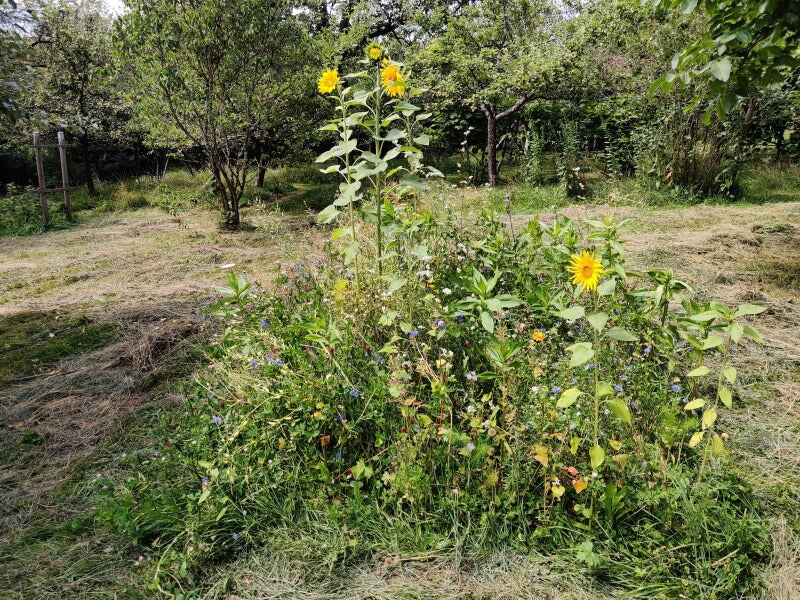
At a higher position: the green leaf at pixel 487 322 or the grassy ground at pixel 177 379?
the green leaf at pixel 487 322

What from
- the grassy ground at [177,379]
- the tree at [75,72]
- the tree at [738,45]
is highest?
the tree at [75,72]

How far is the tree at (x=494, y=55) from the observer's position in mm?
7879

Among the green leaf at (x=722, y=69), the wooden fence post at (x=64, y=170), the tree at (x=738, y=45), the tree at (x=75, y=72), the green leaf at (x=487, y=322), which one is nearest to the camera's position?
the green leaf at (x=487, y=322)

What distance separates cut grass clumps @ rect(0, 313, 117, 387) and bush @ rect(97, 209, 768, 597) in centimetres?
166

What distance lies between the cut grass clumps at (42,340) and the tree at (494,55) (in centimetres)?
648

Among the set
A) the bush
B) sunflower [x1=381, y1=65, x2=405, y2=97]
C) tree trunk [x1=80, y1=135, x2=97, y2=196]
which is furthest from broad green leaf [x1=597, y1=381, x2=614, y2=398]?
tree trunk [x1=80, y1=135, x2=97, y2=196]

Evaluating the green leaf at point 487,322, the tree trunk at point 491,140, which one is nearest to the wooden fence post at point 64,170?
the tree trunk at point 491,140

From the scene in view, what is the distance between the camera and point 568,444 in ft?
5.82

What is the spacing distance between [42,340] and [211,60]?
14.4 ft

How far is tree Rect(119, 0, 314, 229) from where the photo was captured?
609 centimetres

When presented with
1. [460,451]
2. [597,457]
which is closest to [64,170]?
[460,451]

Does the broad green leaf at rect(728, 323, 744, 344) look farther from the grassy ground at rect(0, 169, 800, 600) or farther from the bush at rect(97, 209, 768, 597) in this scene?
the grassy ground at rect(0, 169, 800, 600)

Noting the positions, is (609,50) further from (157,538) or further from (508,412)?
(157,538)

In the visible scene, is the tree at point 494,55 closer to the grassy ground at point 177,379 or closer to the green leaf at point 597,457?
the grassy ground at point 177,379
